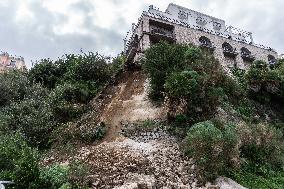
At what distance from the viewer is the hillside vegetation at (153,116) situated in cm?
1697

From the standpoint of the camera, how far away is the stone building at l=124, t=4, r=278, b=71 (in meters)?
36.2

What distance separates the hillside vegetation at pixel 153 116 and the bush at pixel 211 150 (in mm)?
43

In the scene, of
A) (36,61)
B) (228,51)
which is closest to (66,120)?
(36,61)

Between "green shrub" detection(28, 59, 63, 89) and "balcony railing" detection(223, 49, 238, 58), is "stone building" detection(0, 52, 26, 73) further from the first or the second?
"balcony railing" detection(223, 49, 238, 58)

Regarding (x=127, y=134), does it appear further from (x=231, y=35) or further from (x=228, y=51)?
(x=231, y=35)

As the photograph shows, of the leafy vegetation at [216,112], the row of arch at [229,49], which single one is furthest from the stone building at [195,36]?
the leafy vegetation at [216,112]

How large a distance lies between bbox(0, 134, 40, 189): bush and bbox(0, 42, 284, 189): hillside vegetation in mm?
36

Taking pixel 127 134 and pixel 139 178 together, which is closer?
pixel 139 178

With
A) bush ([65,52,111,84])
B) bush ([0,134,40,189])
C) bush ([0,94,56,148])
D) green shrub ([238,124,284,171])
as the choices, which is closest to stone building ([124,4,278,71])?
bush ([65,52,111,84])

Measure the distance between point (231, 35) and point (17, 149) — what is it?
33765mm

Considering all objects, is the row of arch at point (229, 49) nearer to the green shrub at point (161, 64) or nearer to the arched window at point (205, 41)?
the arched window at point (205, 41)

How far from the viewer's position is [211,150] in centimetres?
1708

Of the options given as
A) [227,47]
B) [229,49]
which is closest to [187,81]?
[229,49]

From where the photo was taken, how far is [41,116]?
23.9 metres
